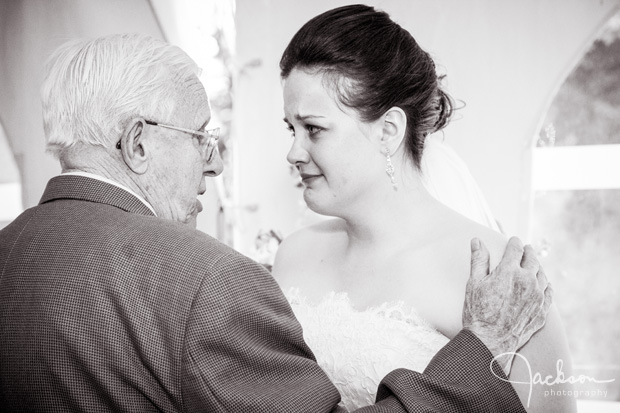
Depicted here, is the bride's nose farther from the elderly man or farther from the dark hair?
the elderly man

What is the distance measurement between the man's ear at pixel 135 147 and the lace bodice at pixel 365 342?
2.76ft

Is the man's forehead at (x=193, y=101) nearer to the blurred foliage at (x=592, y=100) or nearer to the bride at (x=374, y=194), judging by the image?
the bride at (x=374, y=194)

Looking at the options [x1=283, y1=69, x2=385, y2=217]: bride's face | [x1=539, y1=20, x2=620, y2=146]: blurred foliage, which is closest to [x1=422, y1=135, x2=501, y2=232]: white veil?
[x1=283, y1=69, x2=385, y2=217]: bride's face

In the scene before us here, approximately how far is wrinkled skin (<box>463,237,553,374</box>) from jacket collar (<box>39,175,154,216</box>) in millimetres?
841

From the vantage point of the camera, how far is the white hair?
1.48 m

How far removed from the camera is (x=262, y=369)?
1.26 meters

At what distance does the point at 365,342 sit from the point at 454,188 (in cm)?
93

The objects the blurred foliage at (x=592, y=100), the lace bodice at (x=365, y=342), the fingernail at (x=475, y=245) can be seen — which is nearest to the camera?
the fingernail at (x=475, y=245)

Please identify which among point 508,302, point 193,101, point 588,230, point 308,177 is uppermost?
point 193,101

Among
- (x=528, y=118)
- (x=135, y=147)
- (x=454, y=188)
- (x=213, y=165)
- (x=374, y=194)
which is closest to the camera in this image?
(x=135, y=147)

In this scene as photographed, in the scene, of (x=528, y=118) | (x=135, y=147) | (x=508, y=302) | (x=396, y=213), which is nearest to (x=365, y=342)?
(x=396, y=213)

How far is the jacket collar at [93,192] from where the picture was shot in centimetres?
143

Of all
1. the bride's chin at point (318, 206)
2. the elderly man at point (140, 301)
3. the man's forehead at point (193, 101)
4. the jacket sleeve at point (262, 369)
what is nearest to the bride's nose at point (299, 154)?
the bride's chin at point (318, 206)

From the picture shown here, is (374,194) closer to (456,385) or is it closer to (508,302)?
(508,302)
